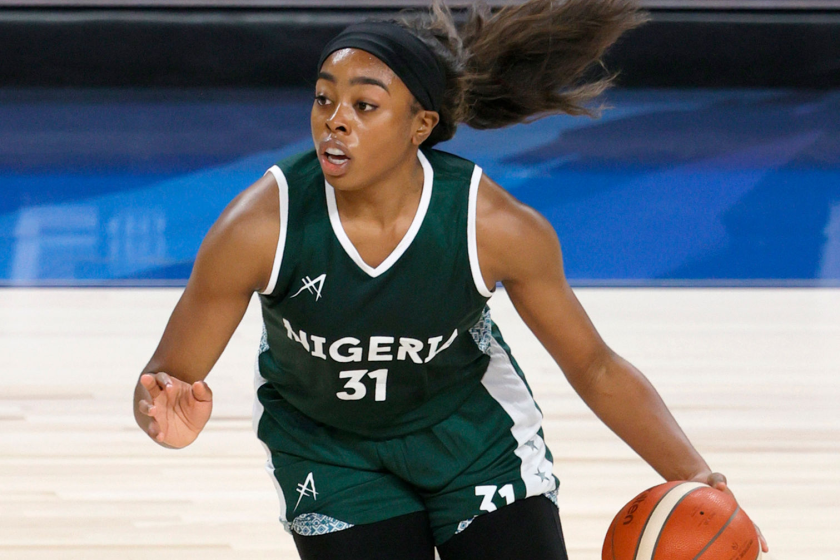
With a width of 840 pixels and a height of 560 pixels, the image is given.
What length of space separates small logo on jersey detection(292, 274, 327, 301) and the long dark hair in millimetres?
331

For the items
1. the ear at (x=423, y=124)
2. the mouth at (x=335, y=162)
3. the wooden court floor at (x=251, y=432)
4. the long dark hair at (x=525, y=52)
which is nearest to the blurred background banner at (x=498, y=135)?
the wooden court floor at (x=251, y=432)

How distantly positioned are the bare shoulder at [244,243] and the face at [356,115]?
0.12 meters

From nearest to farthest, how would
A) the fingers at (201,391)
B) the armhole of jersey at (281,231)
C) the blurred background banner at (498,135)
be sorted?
the fingers at (201,391) < the armhole of jersey at (281,231) < the blurred background banner at (498,135)

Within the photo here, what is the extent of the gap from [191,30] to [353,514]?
18.5 feet

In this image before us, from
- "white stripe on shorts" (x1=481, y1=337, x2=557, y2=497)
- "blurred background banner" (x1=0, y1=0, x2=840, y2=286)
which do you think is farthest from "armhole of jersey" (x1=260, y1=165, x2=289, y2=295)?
"blurred background banner" (x1=0, y1=0, x2=840, y2=286)

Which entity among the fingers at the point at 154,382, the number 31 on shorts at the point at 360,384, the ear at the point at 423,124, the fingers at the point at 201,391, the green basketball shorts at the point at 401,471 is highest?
the ear at the point at 423,124

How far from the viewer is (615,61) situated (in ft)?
23.5

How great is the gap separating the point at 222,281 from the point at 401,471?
452 mm

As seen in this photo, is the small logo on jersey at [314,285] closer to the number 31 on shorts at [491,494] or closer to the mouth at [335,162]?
the mouth at [335,162]

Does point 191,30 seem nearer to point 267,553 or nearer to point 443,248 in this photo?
point 267,553

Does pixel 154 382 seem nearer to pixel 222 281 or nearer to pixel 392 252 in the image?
pixel 222 281

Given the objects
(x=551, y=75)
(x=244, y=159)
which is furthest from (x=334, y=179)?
(x=244, y=159)

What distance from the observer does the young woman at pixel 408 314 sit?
1.66 metres

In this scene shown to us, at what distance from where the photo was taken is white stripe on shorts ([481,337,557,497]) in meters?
1.94
